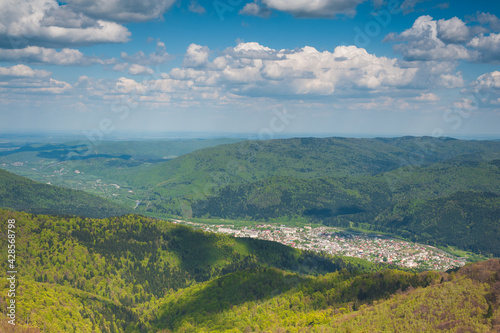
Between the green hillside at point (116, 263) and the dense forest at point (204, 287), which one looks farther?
the green hillside at point (116, 263)

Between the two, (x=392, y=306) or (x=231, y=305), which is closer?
(x=392, y=306)

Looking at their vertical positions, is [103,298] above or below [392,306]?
below

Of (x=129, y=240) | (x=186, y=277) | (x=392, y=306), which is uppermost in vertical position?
(x=392, y=306)

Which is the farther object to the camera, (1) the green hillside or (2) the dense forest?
(1) the green hillside

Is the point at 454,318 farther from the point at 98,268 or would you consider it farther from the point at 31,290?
the point at 98,268

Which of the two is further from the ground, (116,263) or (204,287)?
(116,263)

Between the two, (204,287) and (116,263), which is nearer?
(204,287)

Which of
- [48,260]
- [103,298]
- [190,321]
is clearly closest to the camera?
[190,321]

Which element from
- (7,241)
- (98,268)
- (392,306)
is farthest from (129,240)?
(392,306)
